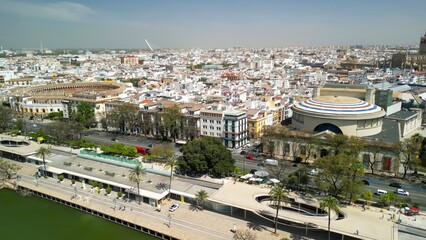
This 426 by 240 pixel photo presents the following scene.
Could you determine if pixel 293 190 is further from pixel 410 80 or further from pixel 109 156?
pixel 410 80

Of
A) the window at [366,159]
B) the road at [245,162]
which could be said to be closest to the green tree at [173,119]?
the road at [245,162]

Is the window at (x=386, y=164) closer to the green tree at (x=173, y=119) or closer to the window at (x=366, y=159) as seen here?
the window at (x=366, y=159)

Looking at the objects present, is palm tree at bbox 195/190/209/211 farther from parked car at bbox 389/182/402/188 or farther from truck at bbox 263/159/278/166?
parked car at bbox 389/182/402/188

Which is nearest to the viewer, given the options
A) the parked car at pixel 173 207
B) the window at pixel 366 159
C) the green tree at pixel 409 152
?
the parked car at pixel 173 207

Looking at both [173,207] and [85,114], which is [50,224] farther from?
[85,114]

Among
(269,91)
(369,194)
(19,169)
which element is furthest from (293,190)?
(269,91)
